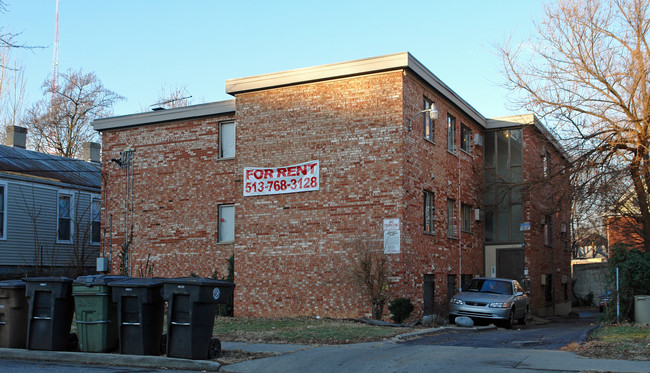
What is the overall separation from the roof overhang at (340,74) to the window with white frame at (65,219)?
12.6 metres

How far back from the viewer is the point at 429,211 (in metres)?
20.9

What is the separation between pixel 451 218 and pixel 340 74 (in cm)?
690

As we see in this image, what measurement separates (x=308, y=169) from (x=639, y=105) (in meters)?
9.53

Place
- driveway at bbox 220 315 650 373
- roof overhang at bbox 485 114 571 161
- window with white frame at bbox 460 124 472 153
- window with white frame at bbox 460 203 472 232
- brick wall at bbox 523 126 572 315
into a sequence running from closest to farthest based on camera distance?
1. driveway at bbox 220 315 650 373
2. brick wall at bbox 523 126 572 315
3. window with white frame at bbox 460 203 472 232
4. window with white frame at bbox 460 124 472 153
5. roof overhang at bbox 485 114 571 161

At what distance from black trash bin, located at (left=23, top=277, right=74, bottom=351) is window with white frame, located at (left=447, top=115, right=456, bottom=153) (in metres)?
14.6

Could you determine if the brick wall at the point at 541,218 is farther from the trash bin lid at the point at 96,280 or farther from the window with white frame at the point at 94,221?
the window with white frame at the point at 94,221

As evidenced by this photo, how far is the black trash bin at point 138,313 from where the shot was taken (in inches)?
434

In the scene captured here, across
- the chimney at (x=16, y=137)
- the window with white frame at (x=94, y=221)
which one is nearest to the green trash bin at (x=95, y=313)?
the window with white frame at (x=94, y=221)

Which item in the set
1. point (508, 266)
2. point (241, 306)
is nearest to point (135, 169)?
point (241, 306)

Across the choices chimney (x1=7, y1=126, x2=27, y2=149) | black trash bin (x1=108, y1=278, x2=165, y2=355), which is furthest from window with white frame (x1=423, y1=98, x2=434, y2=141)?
chimney (x1=7, y1=126, x2=27, y2=149)

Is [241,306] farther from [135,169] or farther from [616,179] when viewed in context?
[616,179]

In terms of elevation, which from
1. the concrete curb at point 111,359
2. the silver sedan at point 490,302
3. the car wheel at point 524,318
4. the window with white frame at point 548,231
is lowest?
the car wheel at point 524,318

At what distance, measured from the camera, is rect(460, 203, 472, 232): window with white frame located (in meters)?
24.2

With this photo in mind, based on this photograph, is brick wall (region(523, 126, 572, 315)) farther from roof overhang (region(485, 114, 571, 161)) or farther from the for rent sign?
the for rent sign
